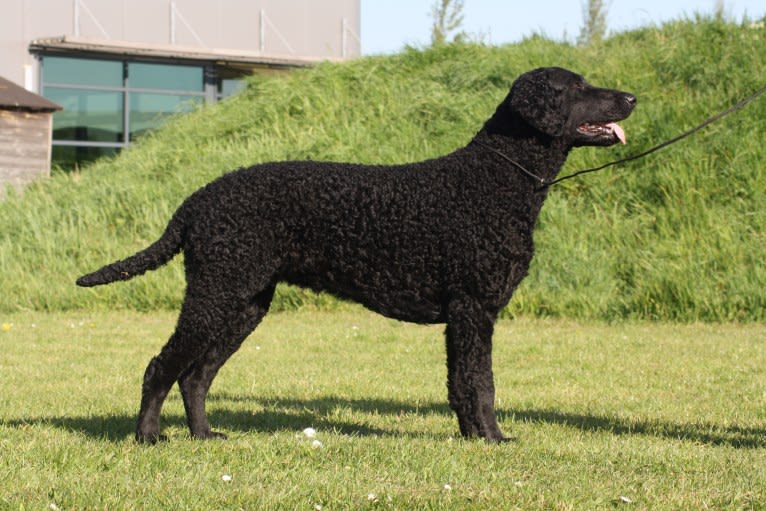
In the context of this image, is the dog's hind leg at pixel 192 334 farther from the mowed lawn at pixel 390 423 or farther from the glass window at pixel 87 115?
the glass window at pixel 87 115

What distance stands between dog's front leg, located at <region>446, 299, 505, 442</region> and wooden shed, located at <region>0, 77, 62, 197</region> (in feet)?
44.0

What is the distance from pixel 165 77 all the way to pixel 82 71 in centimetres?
194

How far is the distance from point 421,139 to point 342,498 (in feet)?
38.6

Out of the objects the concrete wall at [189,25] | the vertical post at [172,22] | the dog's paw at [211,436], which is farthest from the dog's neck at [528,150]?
the vertical post at [172,22]

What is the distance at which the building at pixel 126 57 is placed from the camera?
22.0 m

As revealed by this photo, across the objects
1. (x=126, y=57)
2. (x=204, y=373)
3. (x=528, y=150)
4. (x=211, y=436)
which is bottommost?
(x=211, y=436)

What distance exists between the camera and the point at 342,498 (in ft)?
13.2

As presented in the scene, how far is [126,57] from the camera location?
2291 cm

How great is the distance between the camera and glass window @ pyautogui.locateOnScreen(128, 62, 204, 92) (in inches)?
912

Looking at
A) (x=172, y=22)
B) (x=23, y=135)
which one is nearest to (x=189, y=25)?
(x=172, y=22)

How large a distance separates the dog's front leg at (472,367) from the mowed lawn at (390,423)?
8.4 inches

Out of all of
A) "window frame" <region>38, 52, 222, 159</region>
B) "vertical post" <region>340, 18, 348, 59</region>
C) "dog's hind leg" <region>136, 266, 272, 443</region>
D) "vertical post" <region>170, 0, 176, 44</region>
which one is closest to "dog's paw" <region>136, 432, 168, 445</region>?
"dog's hind leg" <region>136, 266, 272, 443</region>

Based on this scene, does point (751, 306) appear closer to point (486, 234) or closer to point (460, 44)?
point (486, 234)

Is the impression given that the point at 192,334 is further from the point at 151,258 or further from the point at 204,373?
the point at 151,258
